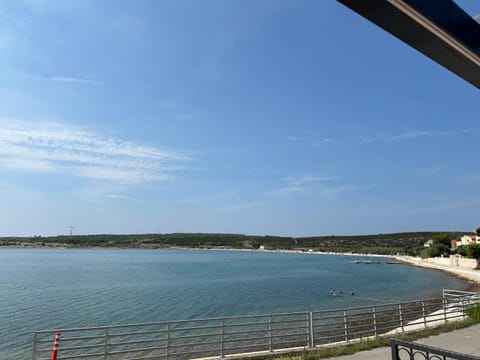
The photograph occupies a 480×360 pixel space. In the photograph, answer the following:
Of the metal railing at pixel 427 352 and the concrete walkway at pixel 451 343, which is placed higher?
the metal railing at pixel 427 352

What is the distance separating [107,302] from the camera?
115 feet

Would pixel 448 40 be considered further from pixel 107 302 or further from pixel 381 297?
pixel 381 297

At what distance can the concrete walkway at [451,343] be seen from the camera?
9594 millimetres

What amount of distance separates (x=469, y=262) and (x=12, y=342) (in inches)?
2901

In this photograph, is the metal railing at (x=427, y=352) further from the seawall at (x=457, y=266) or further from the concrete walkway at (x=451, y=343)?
the seawall at (x=457, y=266)

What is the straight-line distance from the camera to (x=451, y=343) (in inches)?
425

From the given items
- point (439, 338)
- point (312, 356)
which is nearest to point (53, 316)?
point (312, 356)

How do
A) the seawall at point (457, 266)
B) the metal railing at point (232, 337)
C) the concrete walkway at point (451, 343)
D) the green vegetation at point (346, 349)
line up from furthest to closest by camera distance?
the seawall at point (457, 266)
the metal railing at point (232, 337)
the green vegetation at point (346, 349)
the concrete walkway at point (451, 343)

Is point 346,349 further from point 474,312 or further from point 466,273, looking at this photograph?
point 466,273

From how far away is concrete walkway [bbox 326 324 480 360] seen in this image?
31.5ft

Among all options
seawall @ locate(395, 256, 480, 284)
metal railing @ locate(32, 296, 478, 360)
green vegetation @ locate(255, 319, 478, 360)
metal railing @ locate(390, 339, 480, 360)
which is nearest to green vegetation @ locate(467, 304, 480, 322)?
metal railing @ locate(32, 296, 478, 360)

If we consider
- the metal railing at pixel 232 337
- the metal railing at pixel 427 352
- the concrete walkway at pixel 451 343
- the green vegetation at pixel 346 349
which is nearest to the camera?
the metal railing at pixel 427 352

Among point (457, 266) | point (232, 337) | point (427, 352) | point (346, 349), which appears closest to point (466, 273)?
point (457, 266)

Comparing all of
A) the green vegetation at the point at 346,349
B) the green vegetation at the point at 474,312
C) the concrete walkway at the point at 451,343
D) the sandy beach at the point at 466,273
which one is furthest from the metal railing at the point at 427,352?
the sandy beach at the point at 466,273
